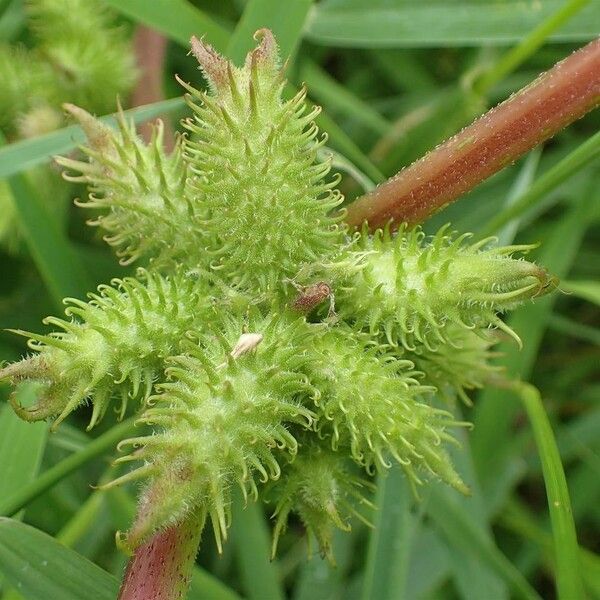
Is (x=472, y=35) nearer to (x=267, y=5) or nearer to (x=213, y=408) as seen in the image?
(x=267, y=5)

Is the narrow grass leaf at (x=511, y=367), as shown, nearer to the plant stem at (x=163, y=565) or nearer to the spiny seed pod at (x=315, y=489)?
the spiny seed pod at (x=315, y=489)

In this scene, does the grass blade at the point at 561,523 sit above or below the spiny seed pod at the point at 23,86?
below

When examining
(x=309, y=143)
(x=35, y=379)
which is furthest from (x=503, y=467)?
(x=35, y=379)

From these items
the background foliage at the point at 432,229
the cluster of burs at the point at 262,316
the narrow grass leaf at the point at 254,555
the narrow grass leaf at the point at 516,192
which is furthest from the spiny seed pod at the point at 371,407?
the narrow grass leaf at the point at 516,192

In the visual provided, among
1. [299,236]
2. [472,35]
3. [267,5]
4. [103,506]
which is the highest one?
[472,35]

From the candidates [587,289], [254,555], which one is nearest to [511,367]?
[587,289]

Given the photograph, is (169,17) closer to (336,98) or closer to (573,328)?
(336,98)
